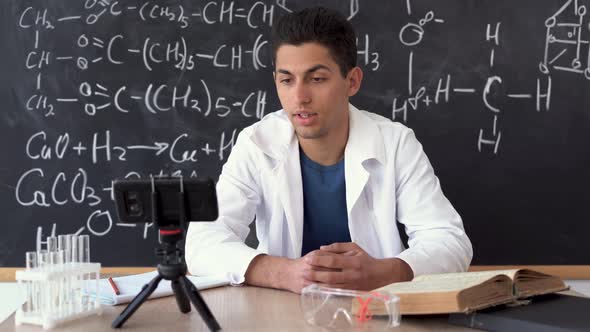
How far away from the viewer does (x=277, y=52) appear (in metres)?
2.03

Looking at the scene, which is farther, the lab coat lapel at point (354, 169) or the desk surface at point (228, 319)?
the lab coat lapel at point (354, 169)

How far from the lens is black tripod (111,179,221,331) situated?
44.8 inches

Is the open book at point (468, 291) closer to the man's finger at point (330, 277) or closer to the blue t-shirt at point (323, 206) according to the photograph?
the man's finger at point (330, 277)

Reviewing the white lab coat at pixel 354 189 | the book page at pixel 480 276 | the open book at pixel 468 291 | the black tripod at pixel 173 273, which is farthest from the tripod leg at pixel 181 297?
the white lab coat at pixel 354 189

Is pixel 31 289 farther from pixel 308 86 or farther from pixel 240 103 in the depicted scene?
pixel 240 103

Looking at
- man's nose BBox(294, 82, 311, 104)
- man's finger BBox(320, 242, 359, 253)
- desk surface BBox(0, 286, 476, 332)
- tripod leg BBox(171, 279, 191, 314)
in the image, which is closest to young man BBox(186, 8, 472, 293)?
man's nose BBox(294, 82, 311, 104)

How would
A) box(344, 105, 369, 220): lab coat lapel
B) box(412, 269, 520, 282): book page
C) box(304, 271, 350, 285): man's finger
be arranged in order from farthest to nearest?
box(344, 105, 369, 220): lab coat lapel
box(304, 271, 350, 285): man's finger
box(412, 269, 520, 282): book page

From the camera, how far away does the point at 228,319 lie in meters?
1.25

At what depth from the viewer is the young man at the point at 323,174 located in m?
1.95

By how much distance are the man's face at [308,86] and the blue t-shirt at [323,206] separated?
163 mm

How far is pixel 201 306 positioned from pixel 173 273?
78 mm

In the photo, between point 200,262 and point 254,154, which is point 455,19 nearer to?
point 254,154

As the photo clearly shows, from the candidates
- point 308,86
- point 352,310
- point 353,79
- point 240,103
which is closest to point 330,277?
point 352,310

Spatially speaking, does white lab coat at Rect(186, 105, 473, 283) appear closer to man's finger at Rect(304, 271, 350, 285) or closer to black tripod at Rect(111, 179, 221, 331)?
man's finger at Rect(304, 271, 350, 285)
